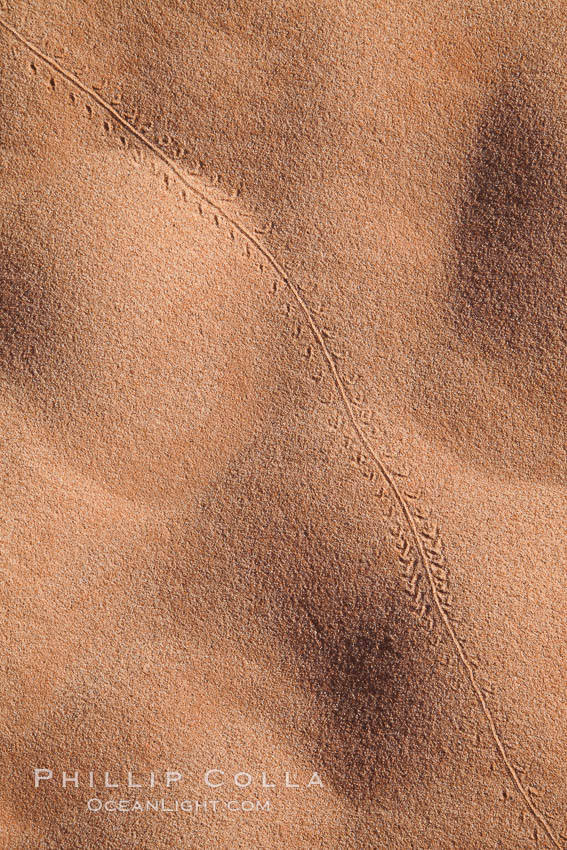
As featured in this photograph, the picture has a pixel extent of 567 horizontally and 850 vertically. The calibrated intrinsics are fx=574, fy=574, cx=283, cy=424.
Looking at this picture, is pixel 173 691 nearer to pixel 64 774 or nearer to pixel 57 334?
pixel 64 774

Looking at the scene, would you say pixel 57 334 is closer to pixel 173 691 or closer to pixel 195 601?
pixel 195 601

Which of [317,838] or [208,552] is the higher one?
[208,552]

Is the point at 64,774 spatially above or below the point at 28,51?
below

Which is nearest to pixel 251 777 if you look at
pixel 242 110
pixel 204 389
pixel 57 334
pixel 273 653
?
pixel 273 653

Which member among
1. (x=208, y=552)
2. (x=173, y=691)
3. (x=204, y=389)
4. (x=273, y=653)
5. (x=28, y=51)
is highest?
(x=28, y=51)

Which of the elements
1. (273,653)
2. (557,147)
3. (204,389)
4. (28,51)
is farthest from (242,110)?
(273,653)

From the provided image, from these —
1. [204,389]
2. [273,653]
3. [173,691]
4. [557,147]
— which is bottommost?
[173,691]
